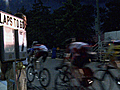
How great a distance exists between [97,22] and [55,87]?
52.2 ft

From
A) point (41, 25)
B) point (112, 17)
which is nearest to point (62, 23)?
point (41, 25)

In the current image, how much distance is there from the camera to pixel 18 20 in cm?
412

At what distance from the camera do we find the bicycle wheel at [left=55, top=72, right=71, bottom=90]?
24.6 ft

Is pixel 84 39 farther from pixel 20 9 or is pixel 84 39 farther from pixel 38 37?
pixel 20 9

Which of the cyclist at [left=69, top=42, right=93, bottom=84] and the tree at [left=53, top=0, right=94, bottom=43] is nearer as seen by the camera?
the cyclist at [left=69, top=42, right=93, bottom=84]

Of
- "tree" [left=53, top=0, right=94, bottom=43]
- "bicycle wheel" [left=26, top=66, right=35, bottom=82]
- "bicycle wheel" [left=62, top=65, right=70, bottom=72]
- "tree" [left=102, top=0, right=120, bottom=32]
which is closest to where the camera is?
"bicycle wheel" [left=62, top=65, right=70, bottom=72]

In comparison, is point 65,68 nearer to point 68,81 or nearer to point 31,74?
point 68,81

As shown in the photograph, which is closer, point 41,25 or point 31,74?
point 31,74

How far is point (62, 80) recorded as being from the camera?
7.66 meters

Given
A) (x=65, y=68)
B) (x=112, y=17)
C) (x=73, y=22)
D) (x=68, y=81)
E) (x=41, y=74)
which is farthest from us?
(x=112, y=17)

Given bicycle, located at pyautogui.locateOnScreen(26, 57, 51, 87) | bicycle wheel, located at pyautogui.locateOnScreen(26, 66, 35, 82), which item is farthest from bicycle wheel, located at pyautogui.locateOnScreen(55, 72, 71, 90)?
bicycle wheel, located at pyautogui.locateOnScreen(26, 66, 35, 82)

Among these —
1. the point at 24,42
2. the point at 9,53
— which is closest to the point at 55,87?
the point at 24,42

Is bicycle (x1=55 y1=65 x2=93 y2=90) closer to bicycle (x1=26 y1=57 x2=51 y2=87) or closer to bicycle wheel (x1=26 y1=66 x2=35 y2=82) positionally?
bicycle (x1=26 y1=57 x2=51 y2=87)

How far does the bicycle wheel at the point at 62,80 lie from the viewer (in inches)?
295
